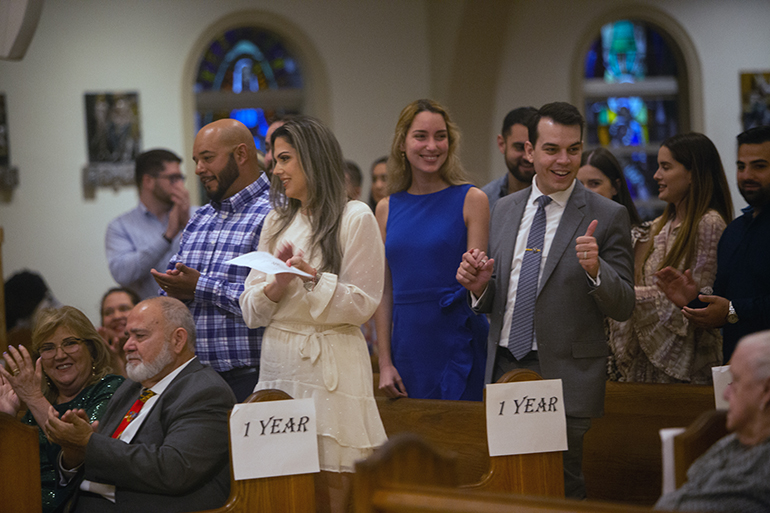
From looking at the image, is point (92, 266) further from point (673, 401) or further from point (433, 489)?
point (433, 489)

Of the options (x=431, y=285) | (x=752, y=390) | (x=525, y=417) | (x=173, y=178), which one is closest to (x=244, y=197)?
(x=431, y=285)

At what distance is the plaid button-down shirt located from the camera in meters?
3.13

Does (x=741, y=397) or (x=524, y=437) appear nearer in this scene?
(x=741, y=397)

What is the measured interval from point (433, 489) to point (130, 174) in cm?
654

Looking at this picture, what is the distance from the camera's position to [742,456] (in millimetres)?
1888

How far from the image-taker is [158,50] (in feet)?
25.7

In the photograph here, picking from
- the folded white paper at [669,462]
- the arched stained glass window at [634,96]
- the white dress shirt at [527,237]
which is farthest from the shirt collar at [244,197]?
the arched stained glass window at [634,96]

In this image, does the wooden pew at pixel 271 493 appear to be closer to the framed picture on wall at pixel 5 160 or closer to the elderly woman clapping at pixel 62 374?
the elderly woman clapping at pixel 62 374

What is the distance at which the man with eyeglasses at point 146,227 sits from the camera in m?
4.56

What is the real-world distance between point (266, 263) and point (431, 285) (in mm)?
930

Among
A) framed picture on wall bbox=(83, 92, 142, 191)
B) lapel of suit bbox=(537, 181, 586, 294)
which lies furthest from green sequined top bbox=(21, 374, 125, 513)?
framed picture on wall bbox=(83, 92, 142, 191)

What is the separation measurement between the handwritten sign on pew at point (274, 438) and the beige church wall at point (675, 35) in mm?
5745

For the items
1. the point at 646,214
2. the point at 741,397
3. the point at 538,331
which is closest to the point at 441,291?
the point at 538,331

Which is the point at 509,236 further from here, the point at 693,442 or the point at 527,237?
the point at 693,442
